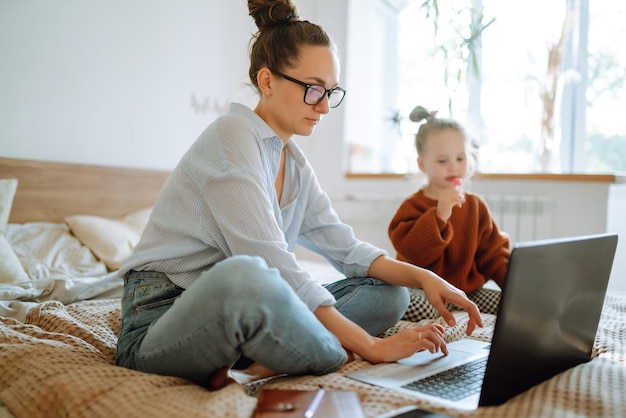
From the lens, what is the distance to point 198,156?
109 cm

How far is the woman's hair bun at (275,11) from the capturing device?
1.25 metres

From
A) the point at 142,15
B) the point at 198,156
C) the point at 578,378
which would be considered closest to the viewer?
the point at 578,378

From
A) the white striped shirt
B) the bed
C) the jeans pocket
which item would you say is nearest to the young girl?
the bed

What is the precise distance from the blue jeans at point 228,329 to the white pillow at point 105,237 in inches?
40.7

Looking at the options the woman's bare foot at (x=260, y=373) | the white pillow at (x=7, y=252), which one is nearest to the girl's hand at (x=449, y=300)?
the woman's bare foot at (x=260, y=373)

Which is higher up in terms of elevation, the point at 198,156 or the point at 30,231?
the point at 198,156

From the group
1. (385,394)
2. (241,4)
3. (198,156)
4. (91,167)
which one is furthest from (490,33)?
(385,394)

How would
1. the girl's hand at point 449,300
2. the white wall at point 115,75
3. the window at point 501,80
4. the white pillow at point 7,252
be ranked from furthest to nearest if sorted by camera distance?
the window at point 501,80, the white wall at point 115,75, the white pillow at point 7,252, the girl's hand at point 449,300

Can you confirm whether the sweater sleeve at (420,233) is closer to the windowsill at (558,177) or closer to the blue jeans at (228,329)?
the windowsill at (558,177)

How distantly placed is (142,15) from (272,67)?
160cm

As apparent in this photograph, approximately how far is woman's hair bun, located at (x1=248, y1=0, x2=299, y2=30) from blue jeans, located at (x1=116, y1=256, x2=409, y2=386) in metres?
0.64

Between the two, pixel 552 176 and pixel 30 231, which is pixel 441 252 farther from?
pixel 30 231

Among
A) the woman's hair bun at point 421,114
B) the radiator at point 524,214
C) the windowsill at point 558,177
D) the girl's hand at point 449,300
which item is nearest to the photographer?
the girl's hand at point 449,300

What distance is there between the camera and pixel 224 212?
39.7 inches
